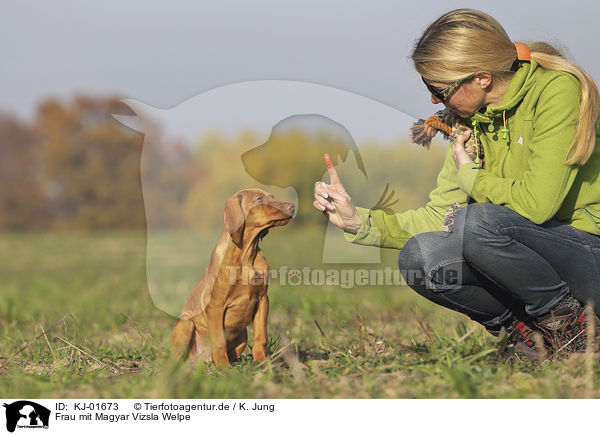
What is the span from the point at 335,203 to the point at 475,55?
96 cm

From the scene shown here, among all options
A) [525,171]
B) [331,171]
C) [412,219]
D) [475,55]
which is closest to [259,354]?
[331,171]

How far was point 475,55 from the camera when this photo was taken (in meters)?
2.83

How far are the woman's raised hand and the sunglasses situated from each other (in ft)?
1.96

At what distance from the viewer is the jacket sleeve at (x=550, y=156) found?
9.00ft

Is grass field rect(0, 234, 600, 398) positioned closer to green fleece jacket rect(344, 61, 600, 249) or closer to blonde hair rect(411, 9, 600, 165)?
green fleece jacket rect(344, 61, 600, 249)

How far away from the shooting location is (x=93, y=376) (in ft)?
9.55

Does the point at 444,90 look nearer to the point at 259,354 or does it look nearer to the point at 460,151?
the point at 460,151

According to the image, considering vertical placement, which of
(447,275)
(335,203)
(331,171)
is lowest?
(447,275)

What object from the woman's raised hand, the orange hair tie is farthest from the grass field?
the orange hair tie
